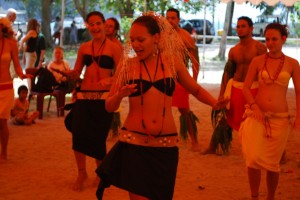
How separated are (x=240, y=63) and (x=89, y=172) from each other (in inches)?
81.4

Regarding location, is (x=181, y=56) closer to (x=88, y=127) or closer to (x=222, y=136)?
(x=88, y=127)

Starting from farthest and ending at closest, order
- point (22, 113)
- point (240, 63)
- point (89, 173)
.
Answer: point (22, 113) → point (240, 63) → point (89, 173)

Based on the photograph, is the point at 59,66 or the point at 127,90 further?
the point at 59,66

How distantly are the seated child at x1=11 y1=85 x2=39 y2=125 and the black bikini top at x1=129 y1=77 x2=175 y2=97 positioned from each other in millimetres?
5907

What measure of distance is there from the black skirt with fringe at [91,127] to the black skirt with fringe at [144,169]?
1677 millimetres

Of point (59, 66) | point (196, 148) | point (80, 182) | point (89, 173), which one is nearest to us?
point (80, 182)

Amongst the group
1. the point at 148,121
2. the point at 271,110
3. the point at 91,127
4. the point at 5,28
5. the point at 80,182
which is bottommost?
the point at 80,182

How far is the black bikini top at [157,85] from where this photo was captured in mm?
3506

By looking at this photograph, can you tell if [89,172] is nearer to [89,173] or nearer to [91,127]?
[89,173]

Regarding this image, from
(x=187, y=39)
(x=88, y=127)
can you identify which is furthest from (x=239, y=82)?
(x=88, y=127)

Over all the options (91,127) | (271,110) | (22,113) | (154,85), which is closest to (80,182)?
(91,127)

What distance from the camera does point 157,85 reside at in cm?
354

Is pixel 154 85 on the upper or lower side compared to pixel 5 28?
lower

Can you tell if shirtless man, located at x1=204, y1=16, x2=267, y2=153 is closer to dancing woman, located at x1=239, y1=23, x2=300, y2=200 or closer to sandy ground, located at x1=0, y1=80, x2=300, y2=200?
sandy ground, located at x1=0, y1=80, x2=300, y2=200
